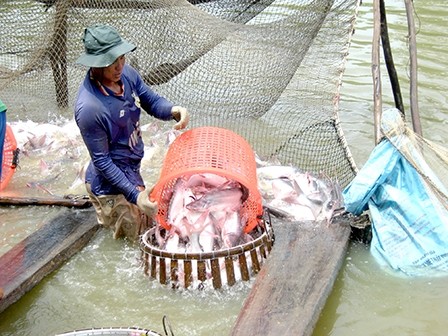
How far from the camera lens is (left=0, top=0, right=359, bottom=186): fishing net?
5.39m

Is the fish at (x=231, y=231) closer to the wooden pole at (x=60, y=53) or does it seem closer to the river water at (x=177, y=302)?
the river water at (x=177, y=302)

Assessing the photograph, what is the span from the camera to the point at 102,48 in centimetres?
353

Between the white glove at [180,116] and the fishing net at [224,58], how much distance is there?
1.40 m

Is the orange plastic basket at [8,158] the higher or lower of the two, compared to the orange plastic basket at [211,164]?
lower

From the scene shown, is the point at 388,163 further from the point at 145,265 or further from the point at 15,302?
the point at 15,302

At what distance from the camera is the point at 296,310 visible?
136 inches

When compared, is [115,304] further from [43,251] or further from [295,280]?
[295,280]

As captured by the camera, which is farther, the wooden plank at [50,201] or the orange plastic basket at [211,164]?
the wooden plank at [50,201]

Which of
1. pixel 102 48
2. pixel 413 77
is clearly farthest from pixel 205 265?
pixel 413 77

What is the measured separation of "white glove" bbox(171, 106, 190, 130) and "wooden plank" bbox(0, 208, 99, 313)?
3.47 ft

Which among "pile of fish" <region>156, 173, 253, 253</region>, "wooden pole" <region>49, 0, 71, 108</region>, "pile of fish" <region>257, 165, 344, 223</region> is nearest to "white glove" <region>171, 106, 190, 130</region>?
"pile of fish" <region>156, 173, 253, 253</region>

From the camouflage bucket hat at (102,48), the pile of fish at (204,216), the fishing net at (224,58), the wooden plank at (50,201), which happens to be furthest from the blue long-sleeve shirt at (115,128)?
the fishing net at (224,58)

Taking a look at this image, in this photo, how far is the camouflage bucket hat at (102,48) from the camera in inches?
138

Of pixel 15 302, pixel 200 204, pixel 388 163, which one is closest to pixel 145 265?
pixel 200 204
